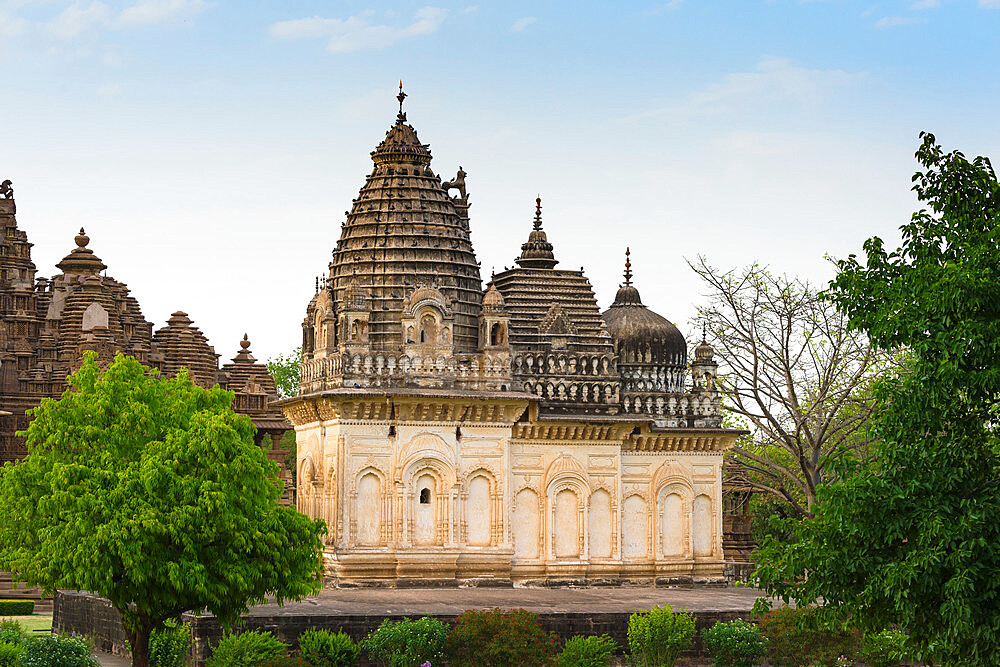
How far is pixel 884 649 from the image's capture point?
84.8ft

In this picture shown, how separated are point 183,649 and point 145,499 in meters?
3.68

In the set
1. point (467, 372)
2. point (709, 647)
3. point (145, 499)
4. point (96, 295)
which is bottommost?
point (709, 647)

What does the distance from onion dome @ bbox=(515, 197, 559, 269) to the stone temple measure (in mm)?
48

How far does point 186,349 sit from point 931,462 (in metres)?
40.2

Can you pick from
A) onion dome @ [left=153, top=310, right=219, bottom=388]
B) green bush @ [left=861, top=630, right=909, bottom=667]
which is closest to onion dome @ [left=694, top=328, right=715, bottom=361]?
green bush @ [left=861, top=630, right=909, bottom=667]

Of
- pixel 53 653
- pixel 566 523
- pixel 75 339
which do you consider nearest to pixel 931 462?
pixel 53 653

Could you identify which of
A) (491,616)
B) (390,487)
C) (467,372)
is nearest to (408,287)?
(467,372)

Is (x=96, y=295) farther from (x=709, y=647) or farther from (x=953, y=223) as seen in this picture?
(x=953, y=223)

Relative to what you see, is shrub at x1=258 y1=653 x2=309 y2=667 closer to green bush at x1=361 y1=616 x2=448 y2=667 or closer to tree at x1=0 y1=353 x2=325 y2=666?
tree at x1=0 y1=353 x2=325 y2=666

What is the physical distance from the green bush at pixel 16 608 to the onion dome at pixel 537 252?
567 inches

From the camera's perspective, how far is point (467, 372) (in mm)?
33438

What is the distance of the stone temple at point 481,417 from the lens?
3259 cm

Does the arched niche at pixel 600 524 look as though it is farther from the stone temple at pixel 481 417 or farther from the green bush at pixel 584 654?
the green bush at pixel 584 654

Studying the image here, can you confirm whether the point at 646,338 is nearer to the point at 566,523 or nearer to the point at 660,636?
the point at 566,523
